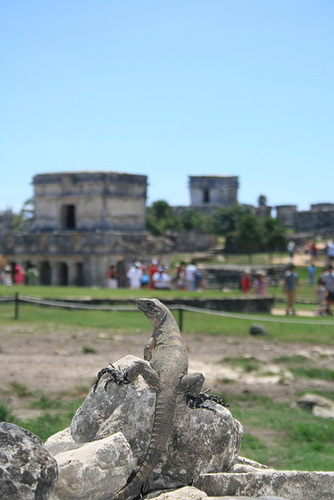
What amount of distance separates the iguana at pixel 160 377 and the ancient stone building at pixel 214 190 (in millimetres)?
58737

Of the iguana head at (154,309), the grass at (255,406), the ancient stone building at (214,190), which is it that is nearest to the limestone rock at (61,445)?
the iguana head at (154,309)

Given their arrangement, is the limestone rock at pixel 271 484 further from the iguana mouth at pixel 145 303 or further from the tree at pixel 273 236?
the tree at pixel 273 236

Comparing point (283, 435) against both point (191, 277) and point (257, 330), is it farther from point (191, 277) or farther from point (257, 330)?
point (191, 277)

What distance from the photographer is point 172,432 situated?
14.0ft

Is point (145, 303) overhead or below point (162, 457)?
overhead

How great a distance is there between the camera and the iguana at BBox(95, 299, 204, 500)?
402 centimetres

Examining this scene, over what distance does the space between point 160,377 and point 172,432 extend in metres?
0.35

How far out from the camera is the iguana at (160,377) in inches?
158

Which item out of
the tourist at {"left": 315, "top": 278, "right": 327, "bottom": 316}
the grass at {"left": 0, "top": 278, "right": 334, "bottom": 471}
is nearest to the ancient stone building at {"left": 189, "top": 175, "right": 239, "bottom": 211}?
the tourist at {"left": 315, "top": 278, "right": 327, "bottom": 316}

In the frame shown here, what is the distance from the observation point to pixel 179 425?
4262 millimetres

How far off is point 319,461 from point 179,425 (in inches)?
116

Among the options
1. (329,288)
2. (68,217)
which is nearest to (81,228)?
(68,217)

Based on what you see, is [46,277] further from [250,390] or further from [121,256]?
[250,390]

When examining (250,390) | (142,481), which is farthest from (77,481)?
(250,390)
